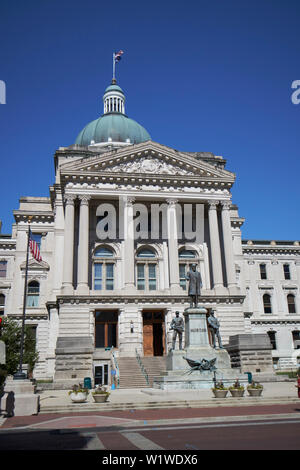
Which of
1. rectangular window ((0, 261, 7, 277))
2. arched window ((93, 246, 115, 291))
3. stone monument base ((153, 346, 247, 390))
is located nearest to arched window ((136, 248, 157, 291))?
arched window ((93, 246, 115, 291))

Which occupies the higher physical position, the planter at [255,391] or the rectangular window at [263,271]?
the rectangular window at [263,271]

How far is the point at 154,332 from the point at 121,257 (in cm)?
817

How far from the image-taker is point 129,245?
1585 inches

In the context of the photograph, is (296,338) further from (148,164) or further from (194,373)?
(194,373)

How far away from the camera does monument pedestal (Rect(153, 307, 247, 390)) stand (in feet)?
77.2

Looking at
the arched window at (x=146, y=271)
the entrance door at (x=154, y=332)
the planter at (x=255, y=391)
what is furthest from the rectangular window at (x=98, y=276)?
the planter at (x=255, y=391)

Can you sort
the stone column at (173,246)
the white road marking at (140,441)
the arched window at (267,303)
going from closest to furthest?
1. the white road marking at (140,441)
2. the stone column at (173,246)
3. the arched window at (267,303)

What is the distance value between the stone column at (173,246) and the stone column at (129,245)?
3.76 m

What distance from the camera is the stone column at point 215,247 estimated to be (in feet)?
135

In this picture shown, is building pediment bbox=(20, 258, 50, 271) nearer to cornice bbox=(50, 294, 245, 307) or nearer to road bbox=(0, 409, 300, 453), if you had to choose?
cornice bbox=(50, 294, 245, 307)

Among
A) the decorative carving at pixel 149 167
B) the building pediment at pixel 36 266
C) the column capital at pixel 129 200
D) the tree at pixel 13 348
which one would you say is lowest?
the tree at pixel 13 348

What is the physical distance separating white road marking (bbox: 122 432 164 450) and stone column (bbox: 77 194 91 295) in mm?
26907

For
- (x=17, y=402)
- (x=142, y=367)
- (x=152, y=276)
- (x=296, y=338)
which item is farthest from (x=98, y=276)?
(x=296, y=338)

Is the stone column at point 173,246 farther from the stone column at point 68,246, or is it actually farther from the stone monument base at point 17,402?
the stone monument base at point 17,402
